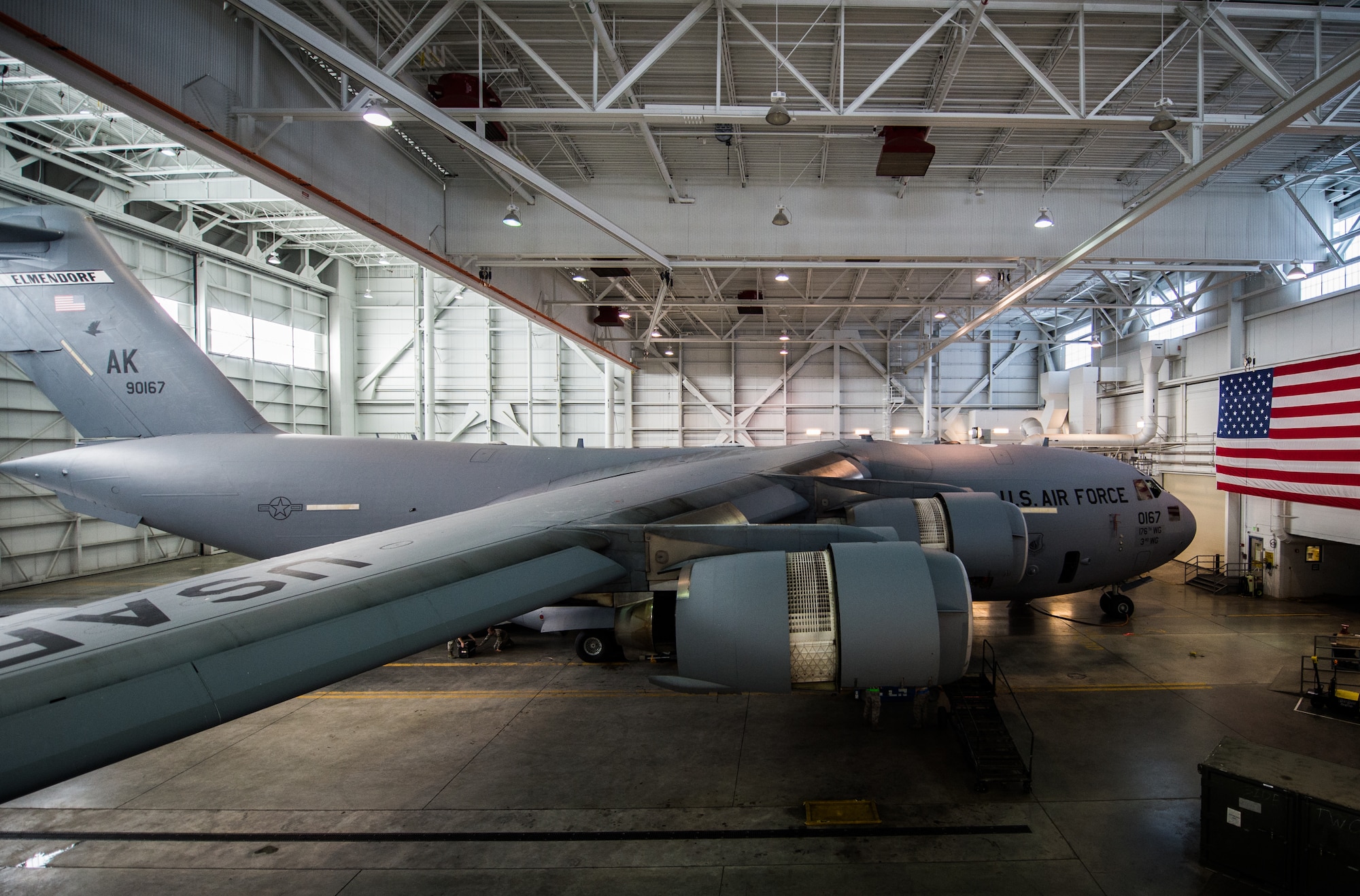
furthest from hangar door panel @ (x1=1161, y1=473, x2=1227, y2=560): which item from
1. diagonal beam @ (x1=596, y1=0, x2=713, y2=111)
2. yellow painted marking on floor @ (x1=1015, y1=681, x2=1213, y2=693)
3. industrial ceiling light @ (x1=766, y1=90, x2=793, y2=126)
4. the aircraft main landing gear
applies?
diagonal beam @ (x1=596, y1=0, x2=713, y2=111)

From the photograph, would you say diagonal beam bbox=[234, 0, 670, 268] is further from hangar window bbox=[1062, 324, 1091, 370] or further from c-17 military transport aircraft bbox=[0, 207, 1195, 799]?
hangar window bbox=[1062, 324, 1091, 370]

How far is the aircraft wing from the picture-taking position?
6.61 feet

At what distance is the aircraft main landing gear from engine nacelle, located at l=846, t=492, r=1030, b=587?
739 centimetres

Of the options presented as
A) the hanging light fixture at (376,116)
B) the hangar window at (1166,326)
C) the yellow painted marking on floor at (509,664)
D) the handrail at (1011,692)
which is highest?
the hanging light fixture at (376,116)

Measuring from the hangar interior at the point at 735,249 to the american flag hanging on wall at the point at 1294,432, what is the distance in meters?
0.79

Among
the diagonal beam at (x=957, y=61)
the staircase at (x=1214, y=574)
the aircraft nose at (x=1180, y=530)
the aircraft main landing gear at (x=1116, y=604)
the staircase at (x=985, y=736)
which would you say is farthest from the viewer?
the staircase at (x=1214, y=574)

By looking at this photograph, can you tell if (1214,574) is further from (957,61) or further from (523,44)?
(523,44)

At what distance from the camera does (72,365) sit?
32.0 feet

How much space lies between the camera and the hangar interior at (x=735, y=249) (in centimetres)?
596

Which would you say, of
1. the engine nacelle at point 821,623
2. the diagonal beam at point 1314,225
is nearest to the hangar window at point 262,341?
the engine nacelle at point 821,623

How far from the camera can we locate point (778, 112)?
276 inches

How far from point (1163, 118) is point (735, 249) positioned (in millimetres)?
7519

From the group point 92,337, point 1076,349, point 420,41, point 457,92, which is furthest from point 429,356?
point 1076,349

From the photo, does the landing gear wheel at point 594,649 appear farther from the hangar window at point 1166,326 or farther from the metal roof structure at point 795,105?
the hangar window at point 1166,326
